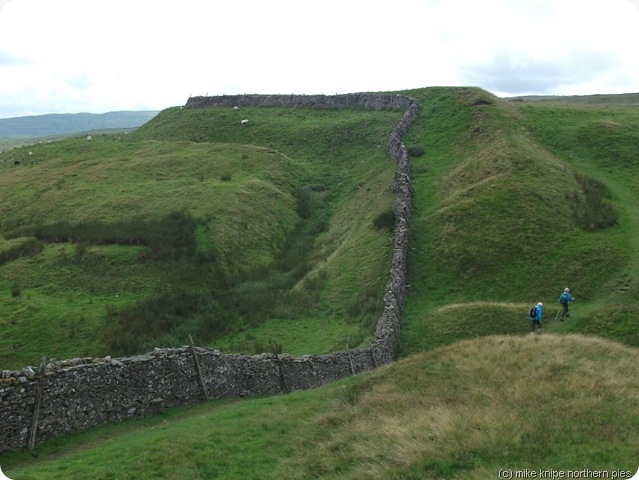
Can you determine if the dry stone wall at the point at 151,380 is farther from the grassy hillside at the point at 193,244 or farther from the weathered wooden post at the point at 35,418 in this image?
the grassy hillside at the point at 193,244

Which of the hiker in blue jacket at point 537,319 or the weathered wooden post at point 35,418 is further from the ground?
the weathered wooden post at point 35,418

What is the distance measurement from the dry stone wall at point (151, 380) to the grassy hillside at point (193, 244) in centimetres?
300

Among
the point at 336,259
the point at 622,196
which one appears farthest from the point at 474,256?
the point at 622,196

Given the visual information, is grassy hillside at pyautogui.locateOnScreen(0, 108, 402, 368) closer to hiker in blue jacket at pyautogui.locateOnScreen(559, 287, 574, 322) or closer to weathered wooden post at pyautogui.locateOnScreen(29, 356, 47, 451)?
hiker in blue jacket at pyautogui.locateOnScreen(559, 287, 574, 322)

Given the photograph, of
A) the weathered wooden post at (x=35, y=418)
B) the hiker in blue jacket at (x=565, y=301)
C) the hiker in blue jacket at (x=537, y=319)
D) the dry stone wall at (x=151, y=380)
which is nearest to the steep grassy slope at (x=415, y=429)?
the weathered wooden post at (x=35, y=418)

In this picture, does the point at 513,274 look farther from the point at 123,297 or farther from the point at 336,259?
the point at 123,297

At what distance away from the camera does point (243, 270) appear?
3778 centimetres

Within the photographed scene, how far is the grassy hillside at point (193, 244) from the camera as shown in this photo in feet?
96.0

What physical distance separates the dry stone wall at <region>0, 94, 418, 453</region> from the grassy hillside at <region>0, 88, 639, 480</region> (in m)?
0.60

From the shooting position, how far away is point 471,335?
27.6 meters

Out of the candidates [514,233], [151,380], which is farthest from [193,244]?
[514,233]

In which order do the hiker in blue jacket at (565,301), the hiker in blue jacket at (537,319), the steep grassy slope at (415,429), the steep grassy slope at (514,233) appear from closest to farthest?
the steep grassy slope at (415,429)
the hiker in blue jacket at (537,319)
the hiker in blue jacket at (565,301)
the steep grassy slope at (514,233)

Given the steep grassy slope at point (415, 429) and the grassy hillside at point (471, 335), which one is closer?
the steep grassy slope at point (415, 429)

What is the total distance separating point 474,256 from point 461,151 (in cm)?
1794
